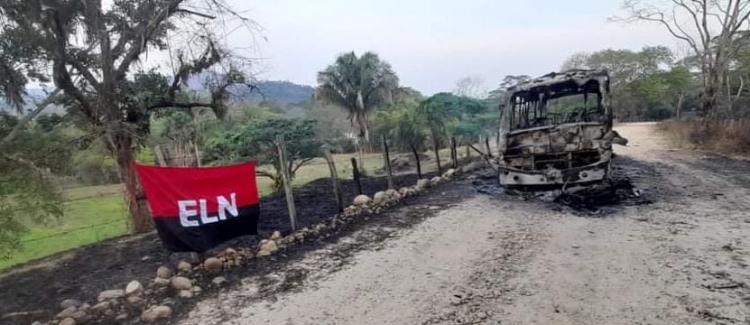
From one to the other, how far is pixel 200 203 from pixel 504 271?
143 inches

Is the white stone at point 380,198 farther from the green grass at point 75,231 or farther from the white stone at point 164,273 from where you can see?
the green grass at point 75,231

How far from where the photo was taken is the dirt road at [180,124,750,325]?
3850 millimetres

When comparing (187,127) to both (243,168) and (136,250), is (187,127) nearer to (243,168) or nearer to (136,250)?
(136,250)

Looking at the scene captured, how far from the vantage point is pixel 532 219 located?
7148mm

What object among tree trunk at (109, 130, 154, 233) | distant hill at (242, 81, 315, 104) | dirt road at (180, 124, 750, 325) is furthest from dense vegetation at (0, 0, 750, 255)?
distant hill at (242, 81, 315, 104)

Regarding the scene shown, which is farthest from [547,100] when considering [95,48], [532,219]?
[95,48]

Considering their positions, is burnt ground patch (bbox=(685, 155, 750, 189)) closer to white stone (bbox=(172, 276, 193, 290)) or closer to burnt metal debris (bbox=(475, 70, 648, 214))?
burnt metal debris (bbox=(475, 70, 648, 214))

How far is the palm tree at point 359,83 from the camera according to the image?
112ft

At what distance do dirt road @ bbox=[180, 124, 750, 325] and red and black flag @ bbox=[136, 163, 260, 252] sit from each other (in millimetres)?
972

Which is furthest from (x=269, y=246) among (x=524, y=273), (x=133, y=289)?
(x=524, y=273)

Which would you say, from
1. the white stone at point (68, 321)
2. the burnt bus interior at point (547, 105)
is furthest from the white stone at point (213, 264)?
the burnt bus interior at point (547, 105)

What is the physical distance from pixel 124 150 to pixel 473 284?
8066 mm

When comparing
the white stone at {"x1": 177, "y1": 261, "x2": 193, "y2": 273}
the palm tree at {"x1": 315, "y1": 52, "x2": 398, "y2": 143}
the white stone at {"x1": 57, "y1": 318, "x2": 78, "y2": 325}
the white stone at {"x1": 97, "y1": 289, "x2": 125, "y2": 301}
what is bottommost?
the white stone at {"x1": 57, "y1": 318, "x2": 78, "y2": 325}

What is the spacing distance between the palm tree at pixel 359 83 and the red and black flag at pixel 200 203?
2782 centimetres
